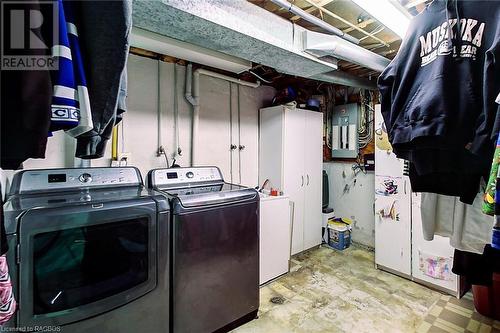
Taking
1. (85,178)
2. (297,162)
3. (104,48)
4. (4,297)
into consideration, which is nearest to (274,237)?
(297,162)

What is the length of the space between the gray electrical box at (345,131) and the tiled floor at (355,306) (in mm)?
1711

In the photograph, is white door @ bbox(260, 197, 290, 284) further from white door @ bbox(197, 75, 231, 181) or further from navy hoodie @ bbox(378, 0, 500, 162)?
navy hoodie @ bbox(378, 0, 500, 162)

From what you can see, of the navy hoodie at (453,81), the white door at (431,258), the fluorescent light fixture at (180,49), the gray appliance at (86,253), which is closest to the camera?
the navy hoodie at (453,81)

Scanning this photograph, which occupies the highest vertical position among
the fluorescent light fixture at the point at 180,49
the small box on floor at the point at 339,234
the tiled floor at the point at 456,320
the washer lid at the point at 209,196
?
the fluorescent light fixture at the point at 180,49

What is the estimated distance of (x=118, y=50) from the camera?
642 mm

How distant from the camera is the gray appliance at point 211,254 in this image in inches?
67.2

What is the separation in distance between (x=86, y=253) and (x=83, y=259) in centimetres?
3

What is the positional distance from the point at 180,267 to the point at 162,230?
1.01 feet

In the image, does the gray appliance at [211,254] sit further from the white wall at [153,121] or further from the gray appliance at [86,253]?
the white wall at [153,121]

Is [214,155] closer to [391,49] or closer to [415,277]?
[391,49]

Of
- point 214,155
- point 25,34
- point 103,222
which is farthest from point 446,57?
point 214,155

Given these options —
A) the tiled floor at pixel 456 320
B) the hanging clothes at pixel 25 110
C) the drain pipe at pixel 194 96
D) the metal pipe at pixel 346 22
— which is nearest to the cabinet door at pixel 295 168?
the drain pipe at pixel 194 96

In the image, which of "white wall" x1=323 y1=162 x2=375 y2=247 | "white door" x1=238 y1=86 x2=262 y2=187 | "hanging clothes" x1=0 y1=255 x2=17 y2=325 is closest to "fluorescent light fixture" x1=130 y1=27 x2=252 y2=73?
"white door" x1=238 y1=86 x2=262 y2=187

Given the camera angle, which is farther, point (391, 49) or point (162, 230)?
point (391, 49)
